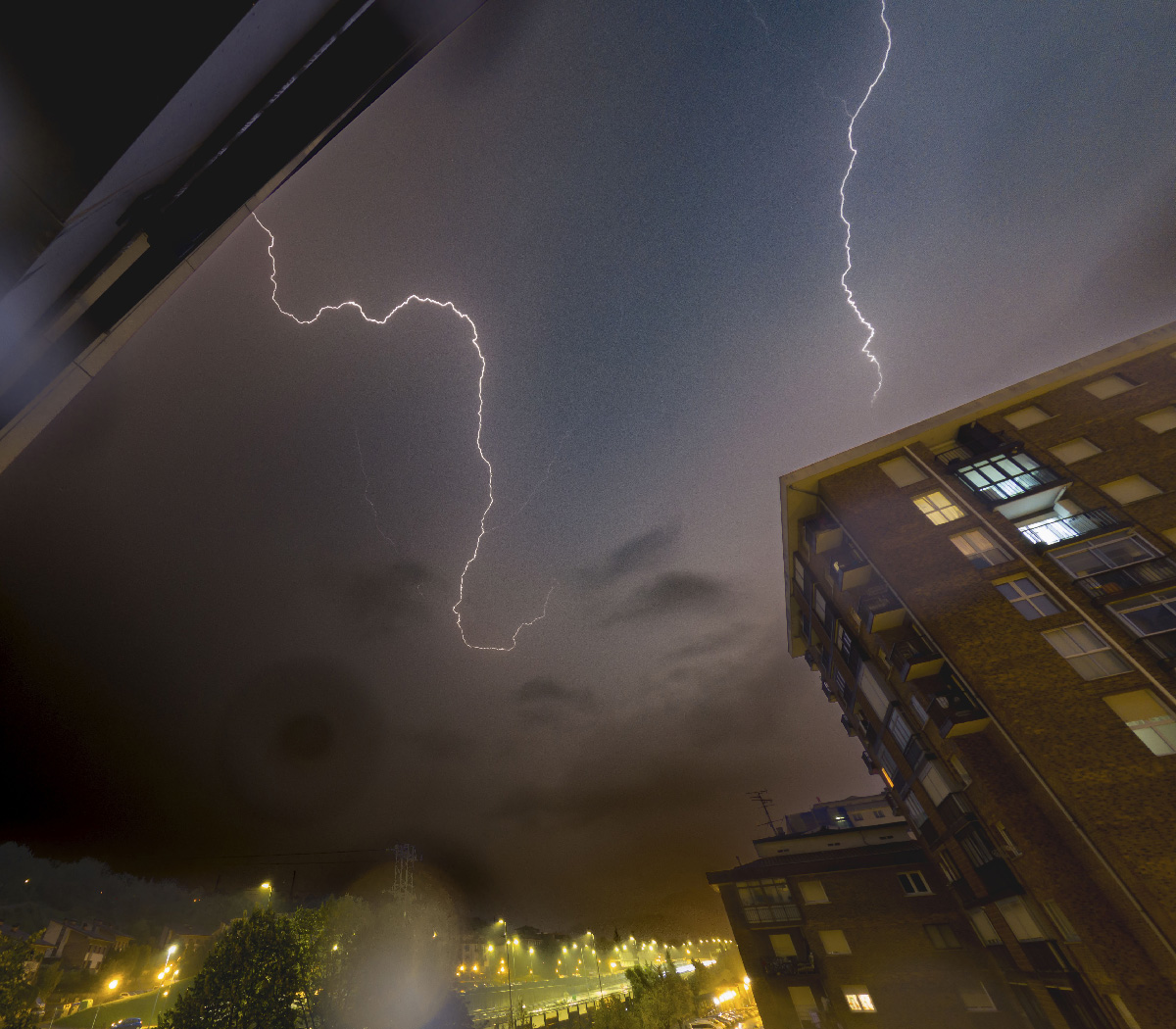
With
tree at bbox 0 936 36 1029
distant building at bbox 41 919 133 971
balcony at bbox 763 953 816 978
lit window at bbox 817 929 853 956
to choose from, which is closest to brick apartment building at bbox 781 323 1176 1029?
lit window at bbox 817 929 853 956

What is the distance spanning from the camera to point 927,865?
2303 centimetres

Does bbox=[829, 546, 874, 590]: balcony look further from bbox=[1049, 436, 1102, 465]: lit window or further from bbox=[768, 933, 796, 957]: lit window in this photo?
bbox=[768, 933, 796, 957]: lit window

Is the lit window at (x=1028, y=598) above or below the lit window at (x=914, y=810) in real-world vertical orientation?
above

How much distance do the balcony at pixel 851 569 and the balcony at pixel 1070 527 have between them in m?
5.42

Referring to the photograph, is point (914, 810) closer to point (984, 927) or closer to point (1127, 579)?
point (984, 927)

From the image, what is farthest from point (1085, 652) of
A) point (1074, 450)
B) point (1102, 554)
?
point (1074, 450)

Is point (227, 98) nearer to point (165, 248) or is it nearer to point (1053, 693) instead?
point (165, 248)

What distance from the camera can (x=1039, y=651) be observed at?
13.9m

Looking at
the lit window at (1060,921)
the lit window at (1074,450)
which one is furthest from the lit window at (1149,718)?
the lit window at (1074,450)

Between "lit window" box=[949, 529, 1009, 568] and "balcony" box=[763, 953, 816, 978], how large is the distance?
22.2m

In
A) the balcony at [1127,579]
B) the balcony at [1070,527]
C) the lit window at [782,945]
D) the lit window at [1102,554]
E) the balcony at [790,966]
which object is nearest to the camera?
the balcony at [1127,579]

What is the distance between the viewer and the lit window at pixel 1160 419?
1650 cm

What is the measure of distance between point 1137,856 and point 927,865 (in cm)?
1661

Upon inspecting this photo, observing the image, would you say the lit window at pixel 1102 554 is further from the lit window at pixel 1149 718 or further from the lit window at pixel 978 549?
the lit window at pixel 1149 718
